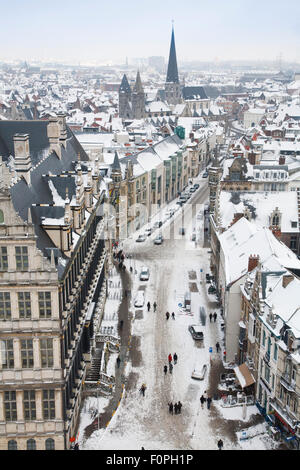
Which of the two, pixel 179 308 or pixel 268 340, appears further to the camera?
pixel 179 308

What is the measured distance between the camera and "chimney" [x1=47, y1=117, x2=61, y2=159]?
212 ft

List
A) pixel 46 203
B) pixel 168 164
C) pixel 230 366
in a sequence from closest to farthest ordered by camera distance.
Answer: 1. pixel 46 203
2. pixel 230 366
3. pixel 168 164

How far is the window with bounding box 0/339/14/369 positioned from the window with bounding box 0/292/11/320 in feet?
6.42

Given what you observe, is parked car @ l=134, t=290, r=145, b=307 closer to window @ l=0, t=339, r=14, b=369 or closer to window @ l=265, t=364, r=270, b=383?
window @ l=265, t=364, r=270, b=383

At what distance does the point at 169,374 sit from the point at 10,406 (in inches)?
772

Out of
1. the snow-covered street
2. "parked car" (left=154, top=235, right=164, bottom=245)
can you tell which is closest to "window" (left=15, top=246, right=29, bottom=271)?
the snow-covered street

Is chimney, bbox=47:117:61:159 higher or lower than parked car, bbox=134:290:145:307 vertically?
higher

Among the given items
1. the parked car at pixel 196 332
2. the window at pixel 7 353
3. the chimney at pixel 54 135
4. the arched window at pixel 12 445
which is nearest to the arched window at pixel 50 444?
the arched window at pixel 12 445

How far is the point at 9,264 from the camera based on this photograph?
42.6 m

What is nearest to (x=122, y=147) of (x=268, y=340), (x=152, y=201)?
(x=152, y=201)

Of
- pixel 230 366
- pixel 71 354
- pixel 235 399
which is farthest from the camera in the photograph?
pixel 230 366

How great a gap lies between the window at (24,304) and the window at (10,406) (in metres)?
6.67

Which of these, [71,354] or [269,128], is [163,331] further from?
[269,128]
